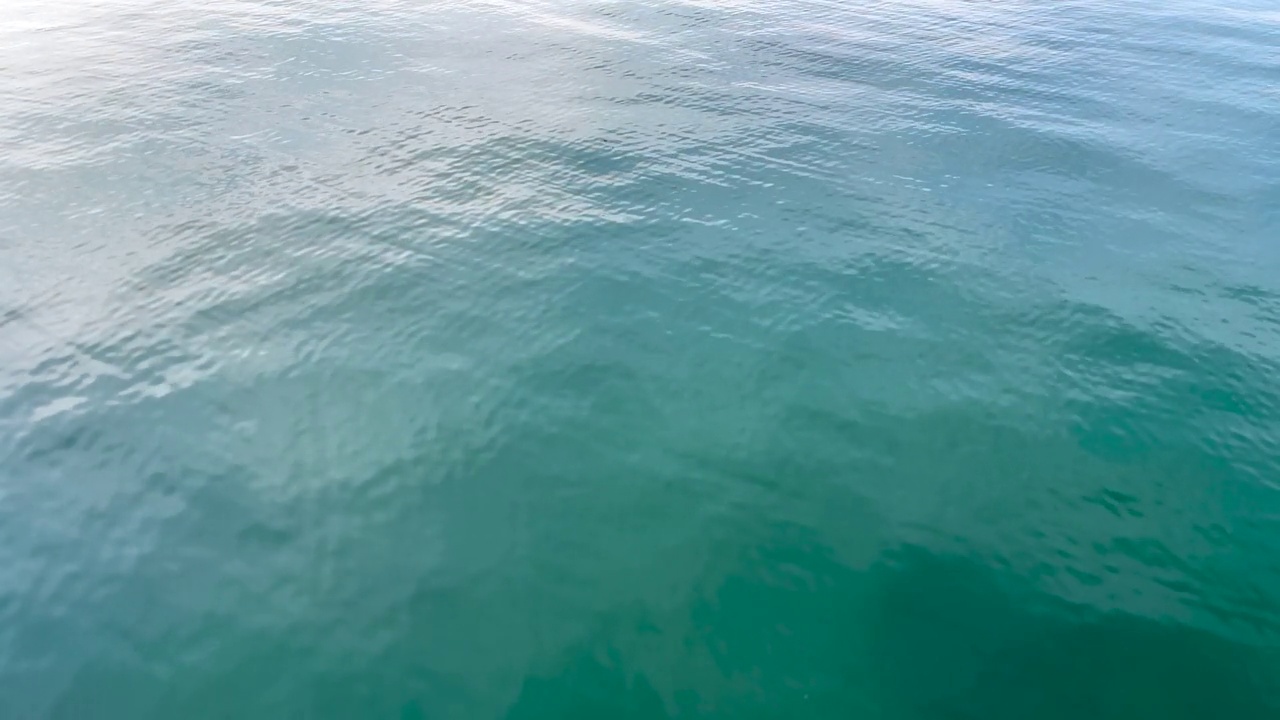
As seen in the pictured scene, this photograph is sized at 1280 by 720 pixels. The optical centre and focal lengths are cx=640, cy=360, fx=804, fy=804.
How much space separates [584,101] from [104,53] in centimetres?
7013

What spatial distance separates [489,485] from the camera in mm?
52531

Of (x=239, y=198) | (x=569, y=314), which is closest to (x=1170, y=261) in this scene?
(x=569, y=314)

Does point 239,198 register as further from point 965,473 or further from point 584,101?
point 965,473

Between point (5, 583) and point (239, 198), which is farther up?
point (239, 198)

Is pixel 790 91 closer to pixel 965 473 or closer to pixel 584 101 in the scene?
pixel 584 101

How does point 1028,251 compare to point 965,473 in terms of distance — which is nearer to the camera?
point 965,473

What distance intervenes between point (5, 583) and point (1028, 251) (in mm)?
81801

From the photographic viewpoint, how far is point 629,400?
195 feet

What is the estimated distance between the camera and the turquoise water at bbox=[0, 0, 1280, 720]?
42719 millimetres

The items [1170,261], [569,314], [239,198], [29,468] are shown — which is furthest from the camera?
[239,198]

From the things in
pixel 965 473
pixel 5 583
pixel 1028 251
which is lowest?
pixel 5 583

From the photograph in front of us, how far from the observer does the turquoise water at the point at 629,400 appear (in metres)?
42.7

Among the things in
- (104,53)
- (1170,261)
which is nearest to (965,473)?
(1170,261)

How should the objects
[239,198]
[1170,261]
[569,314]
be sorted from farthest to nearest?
Result: [239,198], [1170,261], [569,314]
